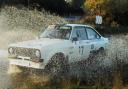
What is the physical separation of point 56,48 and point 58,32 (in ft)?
4.49

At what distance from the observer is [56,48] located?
12.1 meters

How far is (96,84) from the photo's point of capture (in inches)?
399

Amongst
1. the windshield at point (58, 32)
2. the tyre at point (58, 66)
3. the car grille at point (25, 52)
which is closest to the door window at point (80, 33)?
the windshield at point (58, 32)

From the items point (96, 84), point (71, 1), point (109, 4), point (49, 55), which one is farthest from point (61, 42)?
point (71, 1)

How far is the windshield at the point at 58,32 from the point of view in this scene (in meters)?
13.1

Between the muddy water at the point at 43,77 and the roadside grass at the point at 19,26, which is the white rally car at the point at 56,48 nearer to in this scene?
the muddy water at the point at 43,77

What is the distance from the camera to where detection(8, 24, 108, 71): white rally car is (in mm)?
11688

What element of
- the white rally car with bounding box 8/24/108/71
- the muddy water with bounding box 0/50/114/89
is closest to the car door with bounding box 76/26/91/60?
the white rally car with bounding box 8/24/108/71

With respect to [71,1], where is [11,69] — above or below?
below

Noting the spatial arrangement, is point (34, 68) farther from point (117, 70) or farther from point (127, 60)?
point (127, 60)

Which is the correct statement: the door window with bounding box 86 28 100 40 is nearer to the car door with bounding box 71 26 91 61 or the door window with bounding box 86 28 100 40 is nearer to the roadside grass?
the car door with bounding box 71 26 91 61

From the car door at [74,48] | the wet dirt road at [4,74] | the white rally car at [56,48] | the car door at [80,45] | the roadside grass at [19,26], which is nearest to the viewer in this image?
the wet dirt road at [4,74]

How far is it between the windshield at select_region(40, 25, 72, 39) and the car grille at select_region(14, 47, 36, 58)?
148cm

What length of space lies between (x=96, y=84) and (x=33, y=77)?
212 cm
